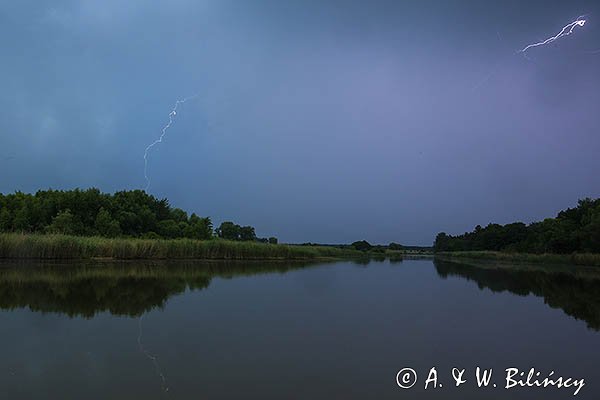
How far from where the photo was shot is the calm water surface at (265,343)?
15.8 feet

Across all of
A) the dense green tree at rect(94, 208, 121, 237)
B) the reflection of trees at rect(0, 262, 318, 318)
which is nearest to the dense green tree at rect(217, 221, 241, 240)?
the dense green tree at rect(94, 208, 121, 237)

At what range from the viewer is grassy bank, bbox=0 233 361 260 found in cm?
2258

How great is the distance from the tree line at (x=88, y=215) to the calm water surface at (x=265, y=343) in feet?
79.1

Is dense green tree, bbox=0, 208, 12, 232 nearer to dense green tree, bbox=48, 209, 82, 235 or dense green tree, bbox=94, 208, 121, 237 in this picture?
dense green tree, bbox=48, 209, 82, 235

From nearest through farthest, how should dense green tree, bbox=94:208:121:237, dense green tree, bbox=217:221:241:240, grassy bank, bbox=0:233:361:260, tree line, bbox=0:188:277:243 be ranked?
grassy bank, bbox=0:233:361:260
tree line, bbox=0:188:277:243
dense green tree, bbox=94:208:121:237
dense green tree, bbox=217:221:241:240

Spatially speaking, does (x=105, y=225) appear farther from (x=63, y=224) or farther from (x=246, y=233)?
(x=246, y=233)

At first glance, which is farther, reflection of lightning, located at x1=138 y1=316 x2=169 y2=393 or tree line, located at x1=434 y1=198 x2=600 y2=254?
tree line, located at x1=434 y1=198 x2=600 y2=254

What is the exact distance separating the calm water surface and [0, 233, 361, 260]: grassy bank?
1110cm

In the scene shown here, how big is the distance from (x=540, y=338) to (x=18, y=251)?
74.0ft

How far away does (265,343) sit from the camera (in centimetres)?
673

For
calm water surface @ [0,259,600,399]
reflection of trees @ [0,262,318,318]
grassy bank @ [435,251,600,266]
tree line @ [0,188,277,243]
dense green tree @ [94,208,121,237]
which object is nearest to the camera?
calm water surface @ [0,259,600,399]

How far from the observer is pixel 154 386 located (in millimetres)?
4629

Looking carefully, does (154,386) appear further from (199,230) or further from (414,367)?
(199,230)

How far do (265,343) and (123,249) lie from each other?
22.0 m
